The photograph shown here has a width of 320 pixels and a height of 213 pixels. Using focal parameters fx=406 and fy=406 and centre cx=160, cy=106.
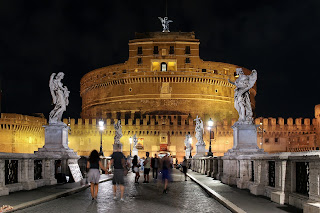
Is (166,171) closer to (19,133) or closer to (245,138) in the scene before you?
(245,138)

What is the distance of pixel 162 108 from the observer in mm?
64500

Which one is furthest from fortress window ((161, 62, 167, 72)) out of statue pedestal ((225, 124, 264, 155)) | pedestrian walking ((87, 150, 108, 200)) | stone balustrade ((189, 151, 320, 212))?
pedestrian walking ((87, 150, 108, 200))

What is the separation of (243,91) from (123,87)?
52.9 m

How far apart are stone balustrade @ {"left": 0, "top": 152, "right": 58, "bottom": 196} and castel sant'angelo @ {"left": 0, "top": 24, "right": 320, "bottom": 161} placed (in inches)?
1646

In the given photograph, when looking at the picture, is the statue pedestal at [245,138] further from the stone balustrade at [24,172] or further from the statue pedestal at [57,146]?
the stone balustrade at [24,172]

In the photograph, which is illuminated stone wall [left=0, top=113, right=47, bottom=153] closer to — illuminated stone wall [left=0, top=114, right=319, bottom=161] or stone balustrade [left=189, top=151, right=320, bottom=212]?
illuminated stone wall [left=0, top=114, right=319, bottom=161]

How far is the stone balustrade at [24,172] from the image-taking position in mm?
10352

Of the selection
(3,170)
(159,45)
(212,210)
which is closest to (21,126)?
(159,45)

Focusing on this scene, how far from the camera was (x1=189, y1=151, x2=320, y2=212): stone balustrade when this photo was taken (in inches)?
277

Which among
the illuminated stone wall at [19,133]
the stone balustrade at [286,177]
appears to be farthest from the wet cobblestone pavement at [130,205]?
the illuminated stone wall at [19,133]

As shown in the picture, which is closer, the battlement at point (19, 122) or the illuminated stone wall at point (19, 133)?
the illuminated stone wall at point (19, 133)

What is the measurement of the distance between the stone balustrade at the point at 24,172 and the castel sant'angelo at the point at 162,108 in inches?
1646

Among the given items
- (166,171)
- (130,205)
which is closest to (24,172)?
(130,205)

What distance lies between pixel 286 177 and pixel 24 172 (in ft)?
23.6
